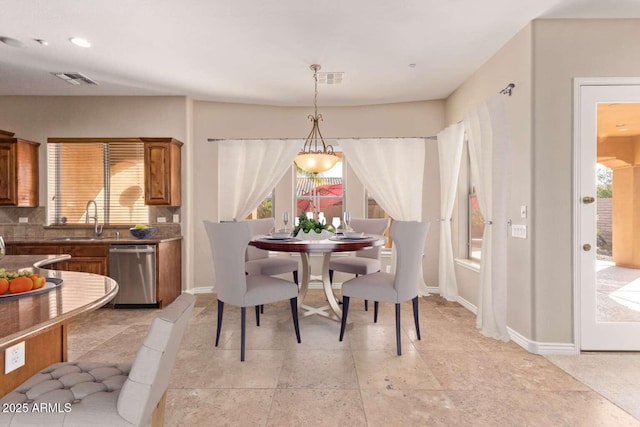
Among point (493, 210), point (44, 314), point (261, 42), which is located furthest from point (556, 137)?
point (44, 314)

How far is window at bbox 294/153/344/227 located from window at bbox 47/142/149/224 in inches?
85.6

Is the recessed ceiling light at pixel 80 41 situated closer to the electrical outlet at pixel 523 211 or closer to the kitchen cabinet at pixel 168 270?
the kitchen cabinet at pixel 168 270

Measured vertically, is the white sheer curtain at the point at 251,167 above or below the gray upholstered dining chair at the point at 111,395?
above

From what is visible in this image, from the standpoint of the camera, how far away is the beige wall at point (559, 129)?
106 inches

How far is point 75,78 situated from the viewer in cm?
387

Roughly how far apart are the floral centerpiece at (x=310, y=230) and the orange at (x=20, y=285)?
2.14 m

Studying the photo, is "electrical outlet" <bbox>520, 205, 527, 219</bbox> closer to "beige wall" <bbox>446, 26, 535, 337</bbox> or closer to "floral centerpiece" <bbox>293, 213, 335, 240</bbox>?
"beige wall" <bbox>446, 26, 535, 337</bbox>

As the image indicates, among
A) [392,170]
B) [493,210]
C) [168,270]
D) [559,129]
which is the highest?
[559,129]

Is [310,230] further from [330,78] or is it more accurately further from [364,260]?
[330,78]

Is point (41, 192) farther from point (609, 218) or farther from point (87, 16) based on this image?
point (609, 218)

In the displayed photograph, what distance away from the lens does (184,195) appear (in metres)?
4.56

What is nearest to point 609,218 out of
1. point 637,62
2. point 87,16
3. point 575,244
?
point 575,244

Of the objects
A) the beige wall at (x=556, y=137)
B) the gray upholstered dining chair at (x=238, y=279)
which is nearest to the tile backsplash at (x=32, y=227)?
the gray upholstered dining chair at (x=238, y=279)

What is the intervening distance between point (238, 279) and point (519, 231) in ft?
7.90
